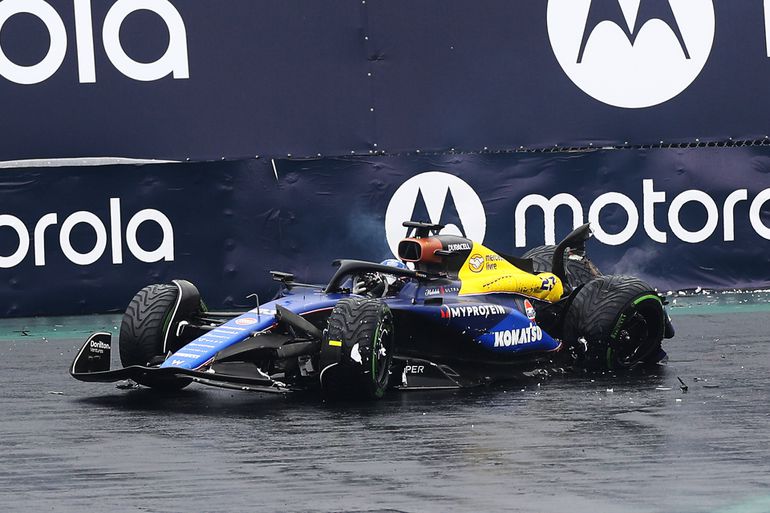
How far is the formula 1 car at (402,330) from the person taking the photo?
10352 millimetres

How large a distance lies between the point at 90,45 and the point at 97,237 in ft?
6.91

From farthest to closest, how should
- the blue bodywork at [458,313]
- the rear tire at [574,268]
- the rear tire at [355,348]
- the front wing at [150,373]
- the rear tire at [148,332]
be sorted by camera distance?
the rear tire at [574,268] → the rear tire at [148,332] → the blue bodywork at [458,313] → the rear tire at [355,348] → the front wing at [150,373]

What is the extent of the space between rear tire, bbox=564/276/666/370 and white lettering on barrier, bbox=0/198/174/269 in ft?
19.1

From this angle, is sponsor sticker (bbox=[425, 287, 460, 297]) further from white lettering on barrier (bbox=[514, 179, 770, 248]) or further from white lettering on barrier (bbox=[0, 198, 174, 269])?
white lettering on barrier (bbox=[0, 198, 174, 269])

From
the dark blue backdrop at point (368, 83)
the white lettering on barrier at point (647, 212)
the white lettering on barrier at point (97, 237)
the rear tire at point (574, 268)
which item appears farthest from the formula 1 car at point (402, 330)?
the white lettering on barrier at point (97, 237)

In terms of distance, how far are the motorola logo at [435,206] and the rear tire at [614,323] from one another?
4593 millimetres

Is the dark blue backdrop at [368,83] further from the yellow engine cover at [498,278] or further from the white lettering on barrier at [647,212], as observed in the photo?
the yellow engine cover at [498,278]

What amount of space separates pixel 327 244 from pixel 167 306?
5.41 m

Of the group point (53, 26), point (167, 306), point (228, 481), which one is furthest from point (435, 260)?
point (53, 26)

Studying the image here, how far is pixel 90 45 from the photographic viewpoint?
16.4 meters

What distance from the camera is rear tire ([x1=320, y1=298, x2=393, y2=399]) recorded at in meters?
10.3

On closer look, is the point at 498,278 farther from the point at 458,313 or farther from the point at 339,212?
the point at 339,212

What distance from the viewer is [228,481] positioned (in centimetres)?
797

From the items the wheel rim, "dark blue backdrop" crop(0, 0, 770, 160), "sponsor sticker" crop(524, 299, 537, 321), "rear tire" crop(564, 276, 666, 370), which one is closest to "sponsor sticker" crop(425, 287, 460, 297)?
"sponsor sticker" crop(524, 299, 537, 321)
